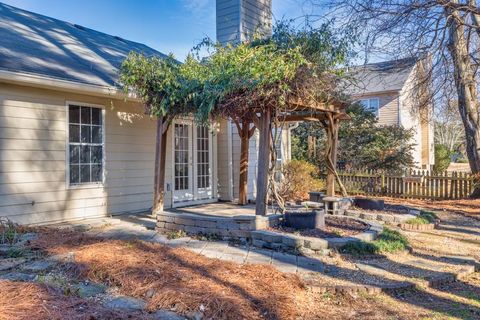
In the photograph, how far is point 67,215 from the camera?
7055 mm

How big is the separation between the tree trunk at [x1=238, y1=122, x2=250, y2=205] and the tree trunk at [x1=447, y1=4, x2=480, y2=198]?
5.74 metres

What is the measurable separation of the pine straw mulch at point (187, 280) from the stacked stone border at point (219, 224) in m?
1.05

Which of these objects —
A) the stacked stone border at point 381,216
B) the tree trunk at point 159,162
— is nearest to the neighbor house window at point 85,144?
the tree trunk at point 159,162

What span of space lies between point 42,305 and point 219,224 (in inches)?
131

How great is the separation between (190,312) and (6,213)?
467cm

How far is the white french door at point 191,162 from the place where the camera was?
30.1 ft

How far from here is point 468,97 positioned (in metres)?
11.7

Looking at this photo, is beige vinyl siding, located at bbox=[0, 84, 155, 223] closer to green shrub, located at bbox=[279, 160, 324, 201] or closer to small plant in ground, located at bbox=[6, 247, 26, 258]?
small plant in ground, located at bbox=[6, 247, 26, 258]

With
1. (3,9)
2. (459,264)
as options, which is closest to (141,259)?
(459,264)

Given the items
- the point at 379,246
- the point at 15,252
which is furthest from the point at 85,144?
the point at 379,246

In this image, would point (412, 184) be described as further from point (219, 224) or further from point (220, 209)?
point (219, 224)

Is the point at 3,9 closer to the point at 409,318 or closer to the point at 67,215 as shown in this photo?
the point at 67,215

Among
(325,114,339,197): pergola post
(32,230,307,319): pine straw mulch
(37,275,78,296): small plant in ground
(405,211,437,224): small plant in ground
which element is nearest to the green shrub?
(325,114,339,197): pergola post

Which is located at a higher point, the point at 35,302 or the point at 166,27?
the point at 166,27
